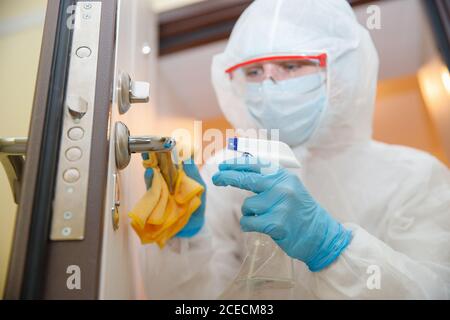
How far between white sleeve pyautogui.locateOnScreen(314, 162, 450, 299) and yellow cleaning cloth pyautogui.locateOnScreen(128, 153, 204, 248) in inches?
12.4

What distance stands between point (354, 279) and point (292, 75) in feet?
1.68

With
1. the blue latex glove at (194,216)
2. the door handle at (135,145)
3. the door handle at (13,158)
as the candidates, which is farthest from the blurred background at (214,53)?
the door handle at (13,158)

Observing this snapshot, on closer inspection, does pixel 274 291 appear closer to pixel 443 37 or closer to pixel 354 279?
pixel 354 279

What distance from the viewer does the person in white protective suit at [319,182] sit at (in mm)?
684

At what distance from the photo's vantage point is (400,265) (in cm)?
68

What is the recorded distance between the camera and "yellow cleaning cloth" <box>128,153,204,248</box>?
2.32 ft

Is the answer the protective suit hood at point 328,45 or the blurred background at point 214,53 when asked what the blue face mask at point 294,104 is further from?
the blurred background at point 214,53

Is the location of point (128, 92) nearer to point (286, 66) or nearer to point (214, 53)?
point (286, 66)

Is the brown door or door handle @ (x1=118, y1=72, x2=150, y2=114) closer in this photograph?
the brown door

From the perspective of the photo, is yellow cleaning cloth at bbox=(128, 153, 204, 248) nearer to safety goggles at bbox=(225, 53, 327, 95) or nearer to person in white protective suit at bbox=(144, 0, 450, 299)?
person in white protective suit at bbox=(144, 0, 450, 299)

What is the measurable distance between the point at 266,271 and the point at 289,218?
0.42 feet

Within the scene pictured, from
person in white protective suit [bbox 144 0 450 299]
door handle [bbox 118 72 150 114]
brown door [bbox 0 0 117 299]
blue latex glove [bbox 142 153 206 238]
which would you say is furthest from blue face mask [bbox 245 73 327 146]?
brown door [bbox 0 0 117 299]

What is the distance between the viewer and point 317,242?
2.23ft
